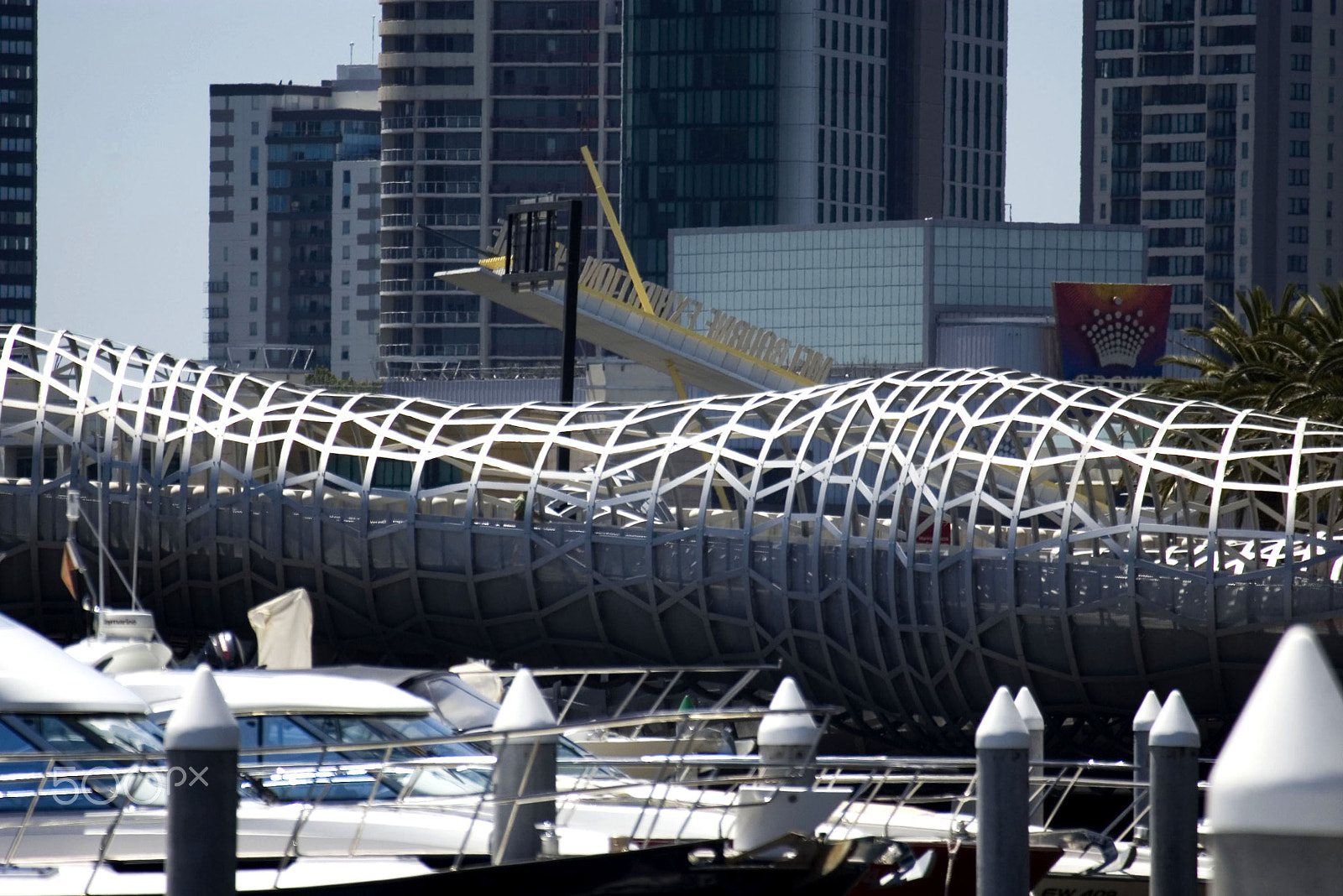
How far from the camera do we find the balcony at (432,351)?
149m

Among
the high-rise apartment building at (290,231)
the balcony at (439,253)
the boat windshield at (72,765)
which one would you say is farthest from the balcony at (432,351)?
the boat windshield at (72,765)

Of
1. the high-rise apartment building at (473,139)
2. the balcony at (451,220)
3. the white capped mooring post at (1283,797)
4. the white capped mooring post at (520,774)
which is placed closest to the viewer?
the white capped mooring post at (1283,797)

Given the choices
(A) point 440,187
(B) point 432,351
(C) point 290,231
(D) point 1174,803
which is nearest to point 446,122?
(A) point 440,187

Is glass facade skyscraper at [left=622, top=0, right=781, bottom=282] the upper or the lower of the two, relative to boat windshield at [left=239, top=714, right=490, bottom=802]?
upper

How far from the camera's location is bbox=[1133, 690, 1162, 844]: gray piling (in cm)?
1625

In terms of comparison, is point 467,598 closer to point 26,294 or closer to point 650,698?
point 650,698

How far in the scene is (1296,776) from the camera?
3.81 meters

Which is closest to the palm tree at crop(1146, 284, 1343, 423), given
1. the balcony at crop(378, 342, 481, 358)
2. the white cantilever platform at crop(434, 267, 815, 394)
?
the white cantilever platform at crop(434, 267, 815, 394)

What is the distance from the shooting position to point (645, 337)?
2474 inches

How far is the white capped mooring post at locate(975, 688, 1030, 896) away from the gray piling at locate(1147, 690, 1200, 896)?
941 millimetres

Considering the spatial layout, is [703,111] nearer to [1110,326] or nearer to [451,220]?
[451,220]

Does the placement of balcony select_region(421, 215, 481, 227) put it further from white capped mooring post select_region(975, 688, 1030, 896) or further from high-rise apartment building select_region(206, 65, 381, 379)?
white capped mooring post select_region(975, 688, 1030, 896)

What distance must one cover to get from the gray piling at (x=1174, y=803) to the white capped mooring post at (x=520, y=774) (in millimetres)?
3404

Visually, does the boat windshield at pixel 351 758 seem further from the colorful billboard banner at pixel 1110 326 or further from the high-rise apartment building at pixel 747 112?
the high-rise apartment building at pixel 747 112
